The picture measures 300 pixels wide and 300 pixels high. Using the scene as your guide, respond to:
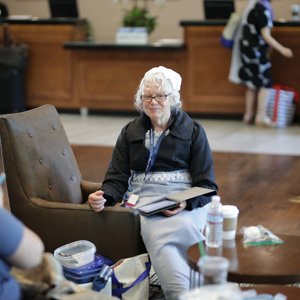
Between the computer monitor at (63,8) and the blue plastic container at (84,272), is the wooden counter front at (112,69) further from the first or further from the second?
the blue plastic container at (84,272)

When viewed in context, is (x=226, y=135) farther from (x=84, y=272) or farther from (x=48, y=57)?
(x=84, y=272)

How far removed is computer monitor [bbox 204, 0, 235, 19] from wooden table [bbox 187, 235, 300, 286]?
19.9 ft

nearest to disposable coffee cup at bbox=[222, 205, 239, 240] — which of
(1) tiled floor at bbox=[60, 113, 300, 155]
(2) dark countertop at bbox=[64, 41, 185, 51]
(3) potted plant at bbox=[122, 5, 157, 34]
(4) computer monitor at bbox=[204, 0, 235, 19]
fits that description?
(1) tiled floor at bbox=[60, 113, 300, 155]

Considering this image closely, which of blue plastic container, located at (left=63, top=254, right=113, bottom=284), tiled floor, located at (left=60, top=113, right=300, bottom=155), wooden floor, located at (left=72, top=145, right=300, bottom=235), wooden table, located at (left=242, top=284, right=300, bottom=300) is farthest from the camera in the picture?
tiled floor, located at (left=60, top=113, right=300, bottom=155)

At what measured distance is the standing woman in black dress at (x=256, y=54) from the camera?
8.16 metres

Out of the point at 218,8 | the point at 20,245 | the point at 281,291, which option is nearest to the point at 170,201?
the point at 281,291

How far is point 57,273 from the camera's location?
7.58 feet

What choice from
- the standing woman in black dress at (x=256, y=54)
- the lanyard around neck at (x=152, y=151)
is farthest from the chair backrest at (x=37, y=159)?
the standing woman in black dress at (x=256, y=54)

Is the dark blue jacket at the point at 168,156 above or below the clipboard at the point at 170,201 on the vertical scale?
above

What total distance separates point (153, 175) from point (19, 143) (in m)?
0.63

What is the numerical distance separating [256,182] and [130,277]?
2920mm

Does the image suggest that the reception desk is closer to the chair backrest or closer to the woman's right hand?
the chair backrest

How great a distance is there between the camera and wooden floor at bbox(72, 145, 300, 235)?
16.2ft

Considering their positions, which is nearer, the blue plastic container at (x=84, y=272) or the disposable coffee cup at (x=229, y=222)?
the disposable coffee cup at (x=229, y=222)
